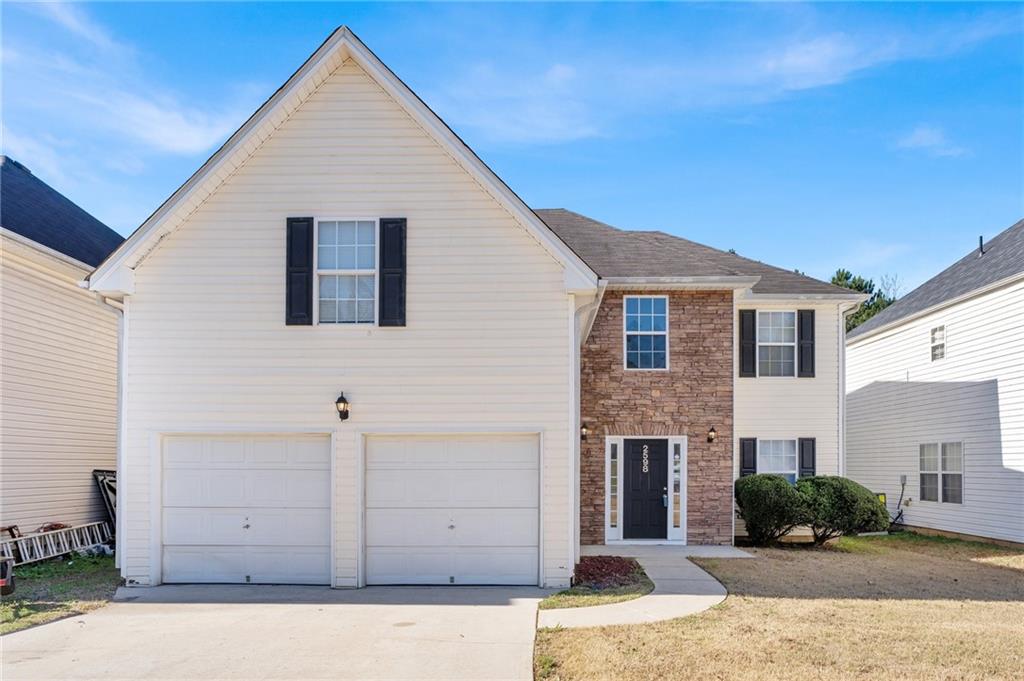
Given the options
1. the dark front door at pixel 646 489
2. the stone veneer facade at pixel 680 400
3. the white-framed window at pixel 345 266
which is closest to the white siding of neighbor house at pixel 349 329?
the white-framed window at pixel 345 266

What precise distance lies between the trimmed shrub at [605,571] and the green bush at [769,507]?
330cm

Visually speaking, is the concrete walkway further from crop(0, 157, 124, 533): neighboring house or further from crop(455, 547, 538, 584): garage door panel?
crop(0, 157, 124, 533): neighboring house

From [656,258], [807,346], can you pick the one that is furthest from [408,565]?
[807,346]

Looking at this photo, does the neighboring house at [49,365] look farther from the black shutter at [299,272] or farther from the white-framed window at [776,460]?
the white-framed window at [776,460]

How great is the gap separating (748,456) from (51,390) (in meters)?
13.2

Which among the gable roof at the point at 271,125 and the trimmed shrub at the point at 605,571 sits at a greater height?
the gable roof at the point at 271,125

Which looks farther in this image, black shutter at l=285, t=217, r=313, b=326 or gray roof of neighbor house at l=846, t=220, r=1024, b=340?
gray roof of neighbor house at l=846, t=220, r=1024, b=340

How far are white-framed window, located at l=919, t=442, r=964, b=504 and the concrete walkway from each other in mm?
6588

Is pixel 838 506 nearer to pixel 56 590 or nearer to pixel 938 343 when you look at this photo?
pixel 938 343

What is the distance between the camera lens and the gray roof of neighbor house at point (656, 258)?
1481cm

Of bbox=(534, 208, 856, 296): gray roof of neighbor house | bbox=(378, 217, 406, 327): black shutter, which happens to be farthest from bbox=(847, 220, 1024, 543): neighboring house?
bbox=(378, 217, 406, 327): black shutter

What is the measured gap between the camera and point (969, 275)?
57.7 feet

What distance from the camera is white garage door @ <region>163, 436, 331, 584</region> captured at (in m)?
10.5

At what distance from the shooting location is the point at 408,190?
1070 cm
